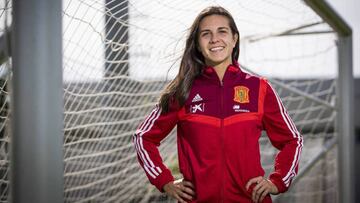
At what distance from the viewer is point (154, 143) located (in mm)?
1185

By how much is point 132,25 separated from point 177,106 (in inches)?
24.1

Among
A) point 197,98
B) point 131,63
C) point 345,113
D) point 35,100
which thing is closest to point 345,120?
point 345,113

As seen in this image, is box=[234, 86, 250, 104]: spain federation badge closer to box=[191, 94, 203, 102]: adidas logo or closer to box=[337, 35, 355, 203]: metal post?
box=[191, 94, 203, 102]: adidas logo

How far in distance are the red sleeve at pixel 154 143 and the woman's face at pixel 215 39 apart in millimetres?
159

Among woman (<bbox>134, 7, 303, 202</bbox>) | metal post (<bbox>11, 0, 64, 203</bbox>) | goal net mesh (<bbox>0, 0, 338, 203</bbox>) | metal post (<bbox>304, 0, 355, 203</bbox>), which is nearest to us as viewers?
metal post (<bbox>11, 0, 64, 203</bbox>)

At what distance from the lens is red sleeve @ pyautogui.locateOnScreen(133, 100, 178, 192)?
1142 millimetres

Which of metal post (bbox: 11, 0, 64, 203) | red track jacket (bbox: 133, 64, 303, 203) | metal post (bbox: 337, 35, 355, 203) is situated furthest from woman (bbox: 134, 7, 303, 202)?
metal post (bbox: 337, 35, 355, 203)

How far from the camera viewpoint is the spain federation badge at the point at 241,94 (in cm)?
115

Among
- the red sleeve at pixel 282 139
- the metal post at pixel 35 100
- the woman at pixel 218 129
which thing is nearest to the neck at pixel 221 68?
the woman at pixel 218 129

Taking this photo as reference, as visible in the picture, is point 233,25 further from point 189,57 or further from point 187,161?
point 187,161

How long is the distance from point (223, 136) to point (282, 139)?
0.52 feet

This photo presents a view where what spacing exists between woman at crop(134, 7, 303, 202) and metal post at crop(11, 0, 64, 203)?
0.57 m

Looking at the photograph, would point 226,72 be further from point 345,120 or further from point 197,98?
point 345,120

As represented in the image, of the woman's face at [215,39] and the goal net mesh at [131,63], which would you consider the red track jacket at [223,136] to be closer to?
the woman's face at [215,39]
